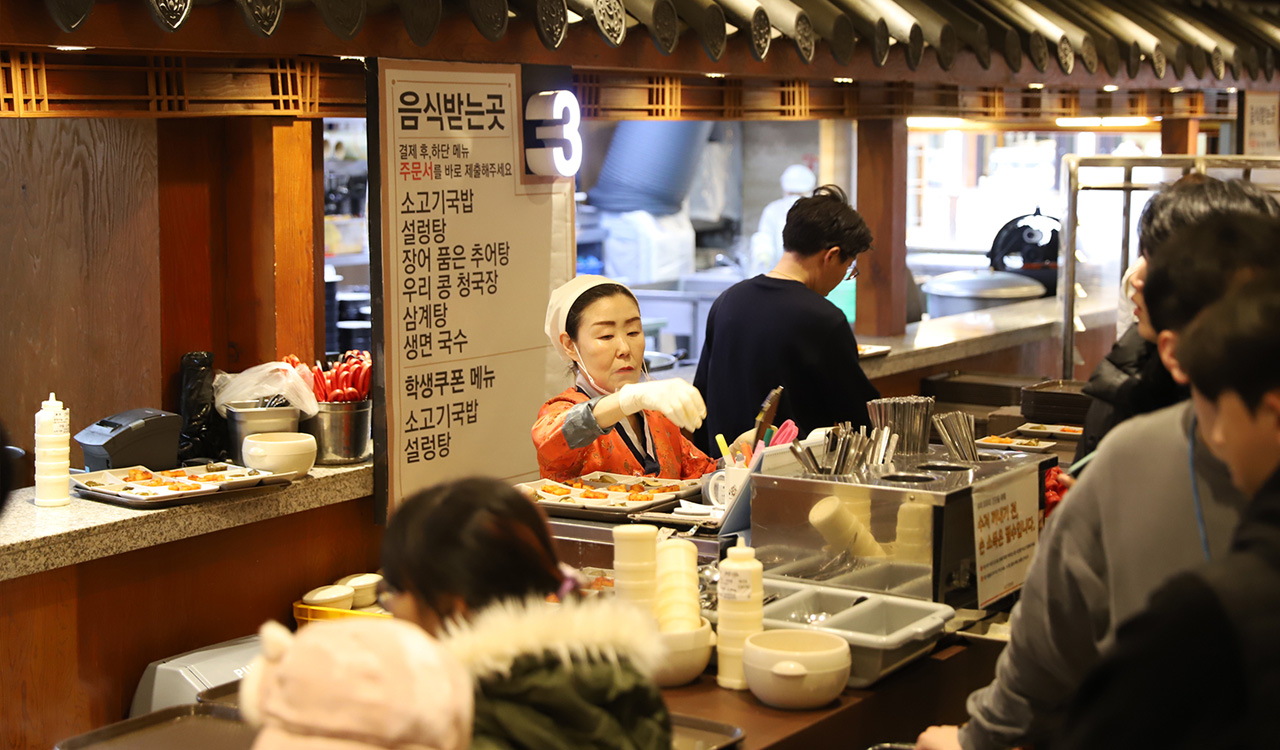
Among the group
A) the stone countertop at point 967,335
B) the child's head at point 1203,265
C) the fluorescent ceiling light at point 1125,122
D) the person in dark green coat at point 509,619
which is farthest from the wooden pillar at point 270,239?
the fluorescent ceiling light at point 1125,122

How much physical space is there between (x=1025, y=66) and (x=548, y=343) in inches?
145

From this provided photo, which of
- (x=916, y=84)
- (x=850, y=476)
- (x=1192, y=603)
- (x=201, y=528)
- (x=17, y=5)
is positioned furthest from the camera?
(x=916, y=84)

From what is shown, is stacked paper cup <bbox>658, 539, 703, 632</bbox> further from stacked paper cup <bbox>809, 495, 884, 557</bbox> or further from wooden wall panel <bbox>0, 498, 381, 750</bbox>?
wooden wall panel <bbox>0, 498, 381, 750</bbox>

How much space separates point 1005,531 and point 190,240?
2643mm

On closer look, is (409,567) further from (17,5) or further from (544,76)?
(544,76)

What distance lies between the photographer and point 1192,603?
126 centimetres

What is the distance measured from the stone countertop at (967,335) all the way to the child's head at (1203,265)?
14.3 feet

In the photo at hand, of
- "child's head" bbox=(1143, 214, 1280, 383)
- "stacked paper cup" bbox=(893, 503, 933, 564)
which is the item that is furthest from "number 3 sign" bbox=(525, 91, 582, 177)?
"child's head" bbox=(1143, 214, 1280, 383)

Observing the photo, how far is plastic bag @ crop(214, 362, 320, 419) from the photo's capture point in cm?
383

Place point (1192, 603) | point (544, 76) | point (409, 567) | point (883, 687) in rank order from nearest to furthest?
point (1192, 603) → point (409, 567) → point (883, 687) → point (544, 76)

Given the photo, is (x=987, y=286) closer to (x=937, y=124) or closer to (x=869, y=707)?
(x=937, y=124)

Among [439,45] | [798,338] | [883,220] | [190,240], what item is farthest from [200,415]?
[883,220]

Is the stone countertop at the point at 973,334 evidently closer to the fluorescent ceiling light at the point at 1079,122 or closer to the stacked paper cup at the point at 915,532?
the fluorescent ceiling light at the point at 1079,122

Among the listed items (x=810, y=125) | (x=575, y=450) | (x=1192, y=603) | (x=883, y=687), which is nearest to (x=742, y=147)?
(x=810, y=125)
